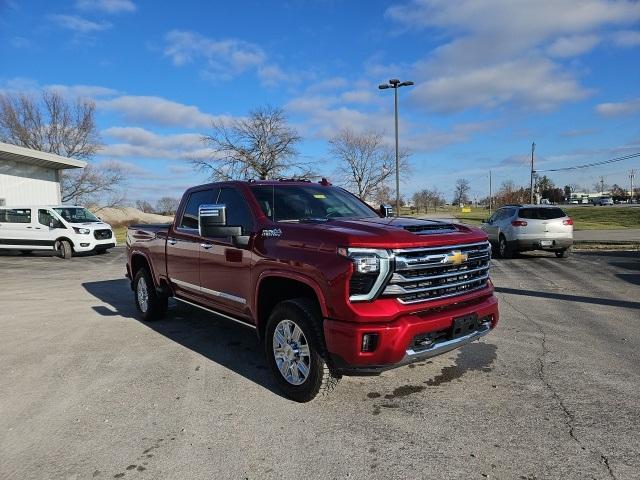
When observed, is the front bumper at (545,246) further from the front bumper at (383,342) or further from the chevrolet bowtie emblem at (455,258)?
the front bumper at (383,342)

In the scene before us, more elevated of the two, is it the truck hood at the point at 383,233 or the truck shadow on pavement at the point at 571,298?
the truck hood at the point at 383,233

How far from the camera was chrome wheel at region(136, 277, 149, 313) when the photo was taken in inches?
280

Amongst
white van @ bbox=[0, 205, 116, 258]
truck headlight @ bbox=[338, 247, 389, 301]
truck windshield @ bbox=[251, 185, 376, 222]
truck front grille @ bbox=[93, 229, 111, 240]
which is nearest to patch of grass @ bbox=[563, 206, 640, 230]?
truck front grille @ bbox=[93, 229, 111, 240]

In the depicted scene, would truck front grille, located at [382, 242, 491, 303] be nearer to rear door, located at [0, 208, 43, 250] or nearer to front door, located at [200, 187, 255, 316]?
front door, located at [200, 187, 255, 316]

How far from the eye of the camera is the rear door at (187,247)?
18.5 feet

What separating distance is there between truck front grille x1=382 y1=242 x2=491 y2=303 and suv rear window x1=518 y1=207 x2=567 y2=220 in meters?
10.6

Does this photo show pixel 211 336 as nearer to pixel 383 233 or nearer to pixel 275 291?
pixel 275 291

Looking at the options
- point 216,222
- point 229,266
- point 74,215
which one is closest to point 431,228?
point 216,222

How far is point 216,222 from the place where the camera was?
4.47m

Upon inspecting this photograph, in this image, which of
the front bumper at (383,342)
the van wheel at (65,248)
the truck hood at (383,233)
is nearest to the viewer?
the front bumper at (383,342)

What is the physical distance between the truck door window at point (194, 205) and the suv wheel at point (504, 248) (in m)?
10.9

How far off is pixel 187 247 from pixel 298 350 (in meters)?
2.37

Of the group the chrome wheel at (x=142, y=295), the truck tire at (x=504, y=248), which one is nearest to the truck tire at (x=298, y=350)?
the chrome wheel at (x=142, y=295)

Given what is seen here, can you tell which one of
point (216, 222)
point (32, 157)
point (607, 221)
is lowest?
point (607, 221)
